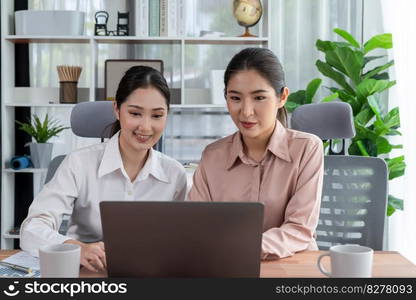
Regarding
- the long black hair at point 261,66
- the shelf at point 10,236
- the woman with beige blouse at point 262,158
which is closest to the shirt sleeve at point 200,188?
the woman with beige blouse at point 262,158

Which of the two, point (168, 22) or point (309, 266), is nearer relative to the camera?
point (309, 266)

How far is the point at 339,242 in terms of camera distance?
2.10 m

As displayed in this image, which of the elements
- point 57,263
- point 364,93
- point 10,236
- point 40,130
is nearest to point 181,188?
point 57,263

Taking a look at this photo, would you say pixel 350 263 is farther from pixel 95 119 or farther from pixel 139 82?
pixel 95 119

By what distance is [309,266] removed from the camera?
143cm

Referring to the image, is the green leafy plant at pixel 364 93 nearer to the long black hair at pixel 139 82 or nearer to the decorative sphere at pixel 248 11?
the decorative sphere at pixel 248 11

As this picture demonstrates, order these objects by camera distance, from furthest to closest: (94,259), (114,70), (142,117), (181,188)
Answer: (114,70) → (181,188) → (142,117) → (94,259)

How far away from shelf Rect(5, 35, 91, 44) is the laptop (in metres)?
2.64

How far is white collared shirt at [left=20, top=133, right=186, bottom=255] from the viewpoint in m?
1.77

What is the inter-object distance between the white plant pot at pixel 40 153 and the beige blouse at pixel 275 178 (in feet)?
6.22

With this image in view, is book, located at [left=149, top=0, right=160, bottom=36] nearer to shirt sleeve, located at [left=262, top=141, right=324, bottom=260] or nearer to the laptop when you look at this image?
shirt sleeve, located at [left=262, top=141, right=324, bottom=260]

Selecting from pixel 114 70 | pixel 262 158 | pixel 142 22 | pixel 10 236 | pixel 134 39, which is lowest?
pixel 10 236

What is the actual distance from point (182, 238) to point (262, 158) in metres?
0.84

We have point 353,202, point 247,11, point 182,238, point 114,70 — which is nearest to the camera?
point 182,238
